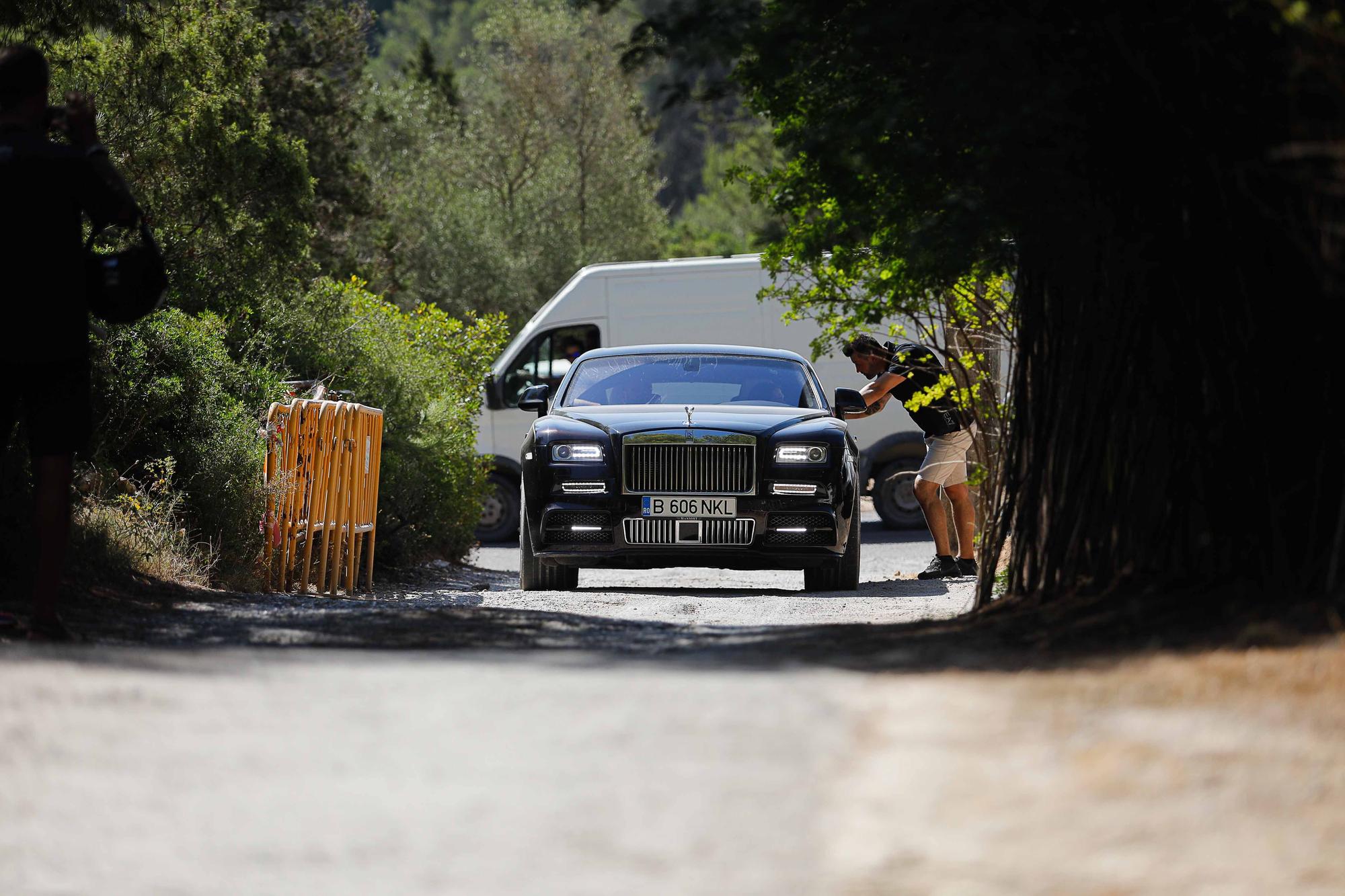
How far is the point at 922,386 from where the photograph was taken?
15430mm

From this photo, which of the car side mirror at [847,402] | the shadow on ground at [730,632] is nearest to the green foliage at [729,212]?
the car side mirror at [847,402]

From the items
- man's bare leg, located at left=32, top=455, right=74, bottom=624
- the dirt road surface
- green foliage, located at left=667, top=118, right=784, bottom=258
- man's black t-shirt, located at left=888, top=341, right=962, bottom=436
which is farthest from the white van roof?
green foliage, located at left=667, top=118, right=784, bottom=258

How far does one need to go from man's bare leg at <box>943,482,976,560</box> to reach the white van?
8529mm

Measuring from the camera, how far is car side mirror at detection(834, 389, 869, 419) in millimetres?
13844

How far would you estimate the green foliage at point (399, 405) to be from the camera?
1688cm

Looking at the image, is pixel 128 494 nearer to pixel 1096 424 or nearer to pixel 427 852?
pixel 1096 424

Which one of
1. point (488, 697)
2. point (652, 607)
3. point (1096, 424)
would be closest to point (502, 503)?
point (652, 607)

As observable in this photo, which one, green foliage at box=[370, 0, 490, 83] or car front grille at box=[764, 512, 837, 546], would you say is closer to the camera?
car front grille at box=[764, 512, 837, 546]

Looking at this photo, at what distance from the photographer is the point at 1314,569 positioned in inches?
240

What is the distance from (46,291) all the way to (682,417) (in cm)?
685

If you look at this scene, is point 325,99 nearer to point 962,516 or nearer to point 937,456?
point 937,456

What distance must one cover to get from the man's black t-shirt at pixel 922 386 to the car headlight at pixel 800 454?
3.52 ft

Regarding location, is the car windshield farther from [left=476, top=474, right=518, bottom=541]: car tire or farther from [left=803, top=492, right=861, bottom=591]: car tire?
[left=476, top=474, right=518, bottom=541]: car tire

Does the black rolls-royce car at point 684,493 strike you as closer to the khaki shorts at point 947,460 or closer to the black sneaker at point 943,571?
the khaki shorts at point 947,460
